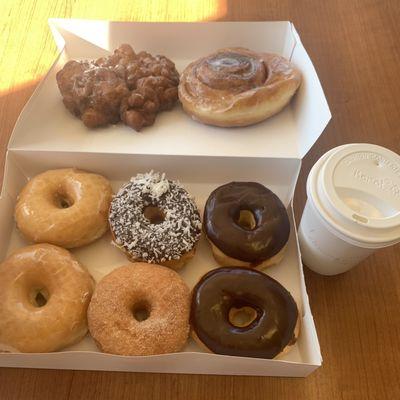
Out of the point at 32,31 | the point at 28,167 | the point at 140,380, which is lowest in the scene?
the point at 140,380

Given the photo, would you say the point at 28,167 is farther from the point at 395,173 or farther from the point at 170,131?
the point at 395,173

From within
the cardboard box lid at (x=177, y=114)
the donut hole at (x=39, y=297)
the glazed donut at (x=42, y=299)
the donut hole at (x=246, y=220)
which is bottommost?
the donut hole at (x=39, y=297)

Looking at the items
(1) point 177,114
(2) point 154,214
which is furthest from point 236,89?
(2) point 154,214

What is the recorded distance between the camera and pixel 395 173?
3.18ft

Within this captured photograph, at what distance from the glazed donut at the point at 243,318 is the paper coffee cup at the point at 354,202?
0.57 ft

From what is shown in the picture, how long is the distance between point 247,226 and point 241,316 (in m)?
0.25

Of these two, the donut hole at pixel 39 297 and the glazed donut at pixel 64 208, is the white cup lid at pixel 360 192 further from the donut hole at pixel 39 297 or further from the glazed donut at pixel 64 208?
the donut hole at pixel 39 297

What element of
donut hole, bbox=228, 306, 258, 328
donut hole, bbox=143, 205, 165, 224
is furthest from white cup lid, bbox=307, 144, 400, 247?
donut hole, bbox=143, 205, 165, 224

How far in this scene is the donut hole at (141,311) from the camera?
3.45 feet

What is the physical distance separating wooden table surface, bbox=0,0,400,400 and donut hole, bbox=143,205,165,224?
15.4 inches

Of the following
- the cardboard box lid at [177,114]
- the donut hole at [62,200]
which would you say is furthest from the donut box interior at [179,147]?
the donut hole at [62,200]

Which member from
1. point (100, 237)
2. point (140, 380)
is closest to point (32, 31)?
point (100, 237)

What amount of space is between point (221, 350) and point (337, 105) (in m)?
0.93

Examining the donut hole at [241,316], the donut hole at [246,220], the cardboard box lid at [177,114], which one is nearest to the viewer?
the donut hole at [241,316]
